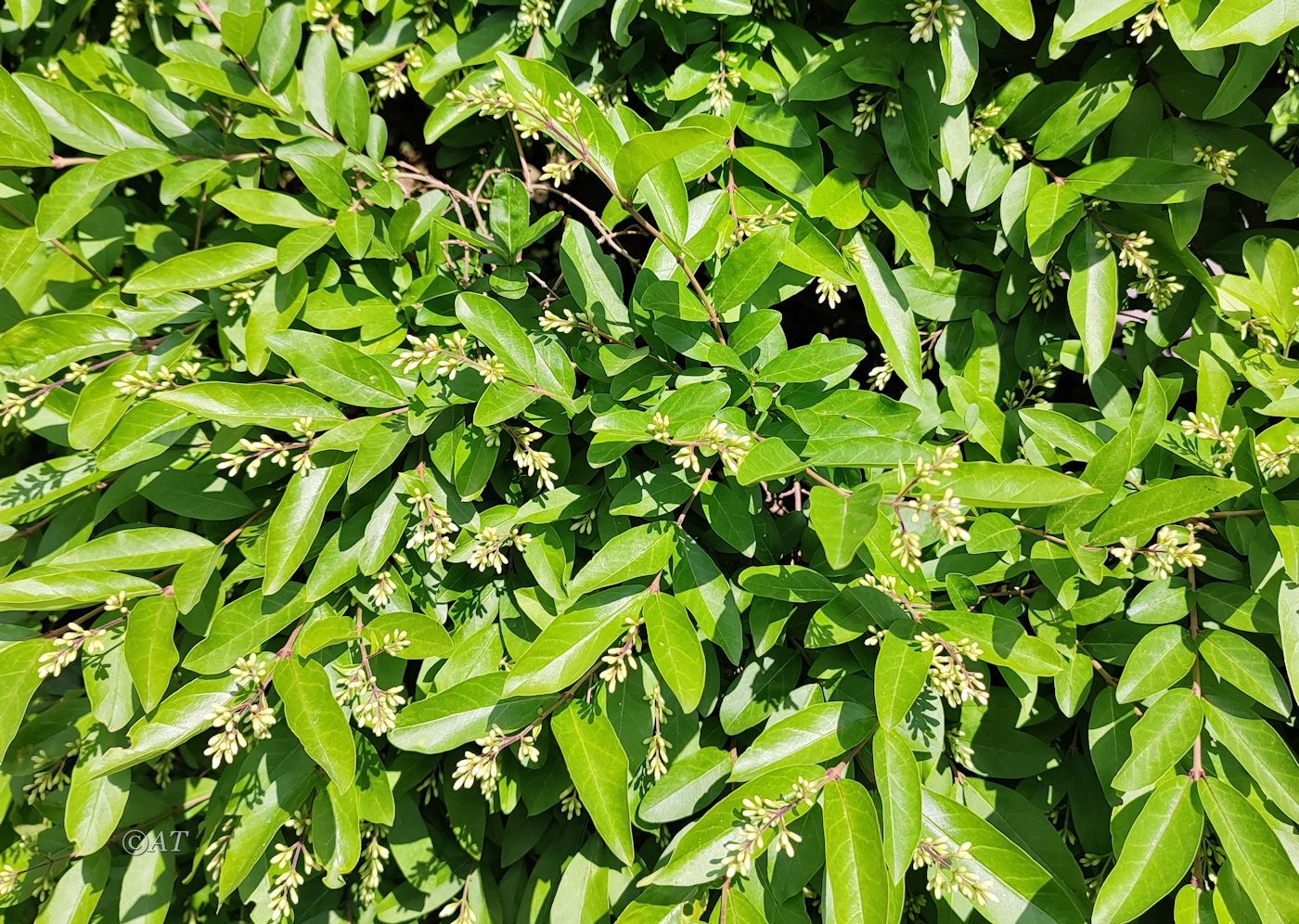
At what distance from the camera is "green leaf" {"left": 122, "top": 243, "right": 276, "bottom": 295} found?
171 cm

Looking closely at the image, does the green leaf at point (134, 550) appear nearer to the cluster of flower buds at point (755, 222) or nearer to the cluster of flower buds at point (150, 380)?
the cluster of flower buds at point (150, 380)

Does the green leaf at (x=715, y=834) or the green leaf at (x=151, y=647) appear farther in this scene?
the green leaf at (x=151, y=647)

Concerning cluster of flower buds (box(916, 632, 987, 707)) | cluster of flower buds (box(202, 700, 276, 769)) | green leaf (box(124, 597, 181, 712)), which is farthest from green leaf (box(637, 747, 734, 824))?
green leaf (box(124, 597, 181, 712))

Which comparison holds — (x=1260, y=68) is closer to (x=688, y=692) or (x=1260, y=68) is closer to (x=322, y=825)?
(x=688, y=692)

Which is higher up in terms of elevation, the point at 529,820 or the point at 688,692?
the point at 688,692

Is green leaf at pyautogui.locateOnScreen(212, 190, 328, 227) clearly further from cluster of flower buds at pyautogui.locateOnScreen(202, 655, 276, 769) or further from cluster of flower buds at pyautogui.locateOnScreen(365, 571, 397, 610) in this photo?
cluster of flower buds at pyautogui.locateOnScreen(202, 655, 276, 769)

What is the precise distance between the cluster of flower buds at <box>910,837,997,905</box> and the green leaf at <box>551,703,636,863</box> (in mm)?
503

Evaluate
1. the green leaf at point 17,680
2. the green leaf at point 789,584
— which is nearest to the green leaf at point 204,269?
the green leaf at point 17,680

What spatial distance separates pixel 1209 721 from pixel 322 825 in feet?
5.56

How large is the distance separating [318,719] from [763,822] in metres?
0.81

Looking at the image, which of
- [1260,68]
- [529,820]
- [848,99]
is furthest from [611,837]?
[1260,68]

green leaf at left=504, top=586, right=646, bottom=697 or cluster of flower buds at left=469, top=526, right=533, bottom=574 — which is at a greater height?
cluster of flower buds at left=469, top=526, right=533, bottom=574

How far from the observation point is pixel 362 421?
1636 mm

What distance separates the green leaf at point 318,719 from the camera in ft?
4.87
